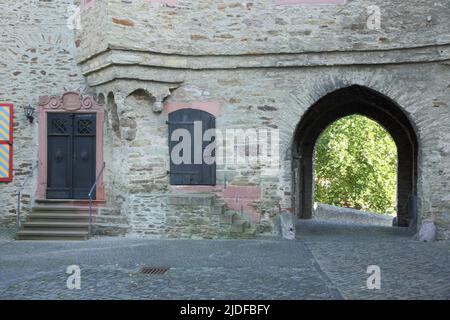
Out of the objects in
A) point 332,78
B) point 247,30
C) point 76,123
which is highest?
point 247,30

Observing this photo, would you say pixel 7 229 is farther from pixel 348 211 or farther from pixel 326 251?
pixel 348 211

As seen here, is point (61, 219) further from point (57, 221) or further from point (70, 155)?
point (70, 155)

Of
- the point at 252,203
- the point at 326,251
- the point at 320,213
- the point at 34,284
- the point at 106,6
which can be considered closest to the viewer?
the point at 34,284

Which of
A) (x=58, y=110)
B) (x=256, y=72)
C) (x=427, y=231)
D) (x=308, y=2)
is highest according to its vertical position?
(x=308, y=2)

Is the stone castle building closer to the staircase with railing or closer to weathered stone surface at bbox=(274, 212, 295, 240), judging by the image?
the staircase with railing

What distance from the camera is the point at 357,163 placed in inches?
1150

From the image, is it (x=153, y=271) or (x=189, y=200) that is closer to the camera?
(x=153, y=271)

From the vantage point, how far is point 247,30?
11461 millimetres

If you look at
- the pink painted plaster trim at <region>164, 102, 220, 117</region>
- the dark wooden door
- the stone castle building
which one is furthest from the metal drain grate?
the dark wooden door

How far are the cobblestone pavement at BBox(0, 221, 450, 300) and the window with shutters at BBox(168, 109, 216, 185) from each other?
1667mm

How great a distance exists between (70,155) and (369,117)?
920 centimetres

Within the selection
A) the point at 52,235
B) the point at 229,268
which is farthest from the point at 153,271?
the point at 52,235

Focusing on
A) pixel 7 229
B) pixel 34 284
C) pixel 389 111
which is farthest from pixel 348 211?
pixel 34 284

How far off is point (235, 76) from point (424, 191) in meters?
4.60
